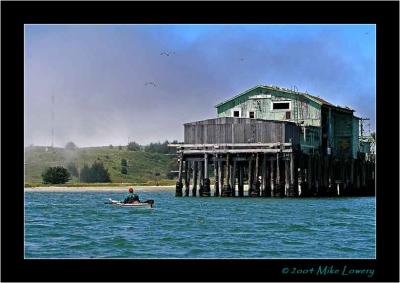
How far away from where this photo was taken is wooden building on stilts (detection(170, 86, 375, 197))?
172ft

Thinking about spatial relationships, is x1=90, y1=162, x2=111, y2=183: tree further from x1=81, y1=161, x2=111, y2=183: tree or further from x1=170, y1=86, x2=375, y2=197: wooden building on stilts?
x1=170, y1=86, x2=375, y2=197: wooden building on stilts

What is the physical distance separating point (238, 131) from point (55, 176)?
5512 centimetres

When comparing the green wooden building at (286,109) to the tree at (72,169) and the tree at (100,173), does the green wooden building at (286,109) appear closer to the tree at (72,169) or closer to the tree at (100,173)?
the tree at (100,173)

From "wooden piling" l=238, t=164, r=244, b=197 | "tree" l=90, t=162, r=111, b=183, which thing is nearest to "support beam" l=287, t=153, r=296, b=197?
"wooden piling" l=238, t=164, r=244, b=197

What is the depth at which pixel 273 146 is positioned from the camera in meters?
52.1

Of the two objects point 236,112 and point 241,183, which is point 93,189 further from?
point 236,112

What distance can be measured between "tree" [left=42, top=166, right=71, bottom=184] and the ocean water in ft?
207

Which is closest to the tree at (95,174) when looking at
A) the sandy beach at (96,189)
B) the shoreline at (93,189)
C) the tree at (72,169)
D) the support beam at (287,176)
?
the tree at (72,169)

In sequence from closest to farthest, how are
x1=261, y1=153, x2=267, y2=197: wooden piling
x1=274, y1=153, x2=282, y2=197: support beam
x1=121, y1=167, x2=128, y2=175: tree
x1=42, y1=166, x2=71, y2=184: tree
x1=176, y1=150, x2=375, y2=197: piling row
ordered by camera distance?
x1=274, y1=153, x2=282, y2=197: support beam → x1=176, y1=150, x2=375, y2=197: piling row → x1=261, y1=153, x2=267, y2=197: wooden piling → x1=42, y1=166, x2=71, y2=184: tree → x1=121, y1=167, x2=128, y2=175: tree

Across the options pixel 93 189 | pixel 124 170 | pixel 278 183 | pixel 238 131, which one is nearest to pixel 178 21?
pixel 278 183

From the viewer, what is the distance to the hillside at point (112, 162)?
11294 centimetres

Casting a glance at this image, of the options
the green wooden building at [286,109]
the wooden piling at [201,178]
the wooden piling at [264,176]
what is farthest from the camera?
the green wooden building at [286,109]

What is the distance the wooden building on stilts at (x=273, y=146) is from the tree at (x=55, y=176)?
4725 cm
